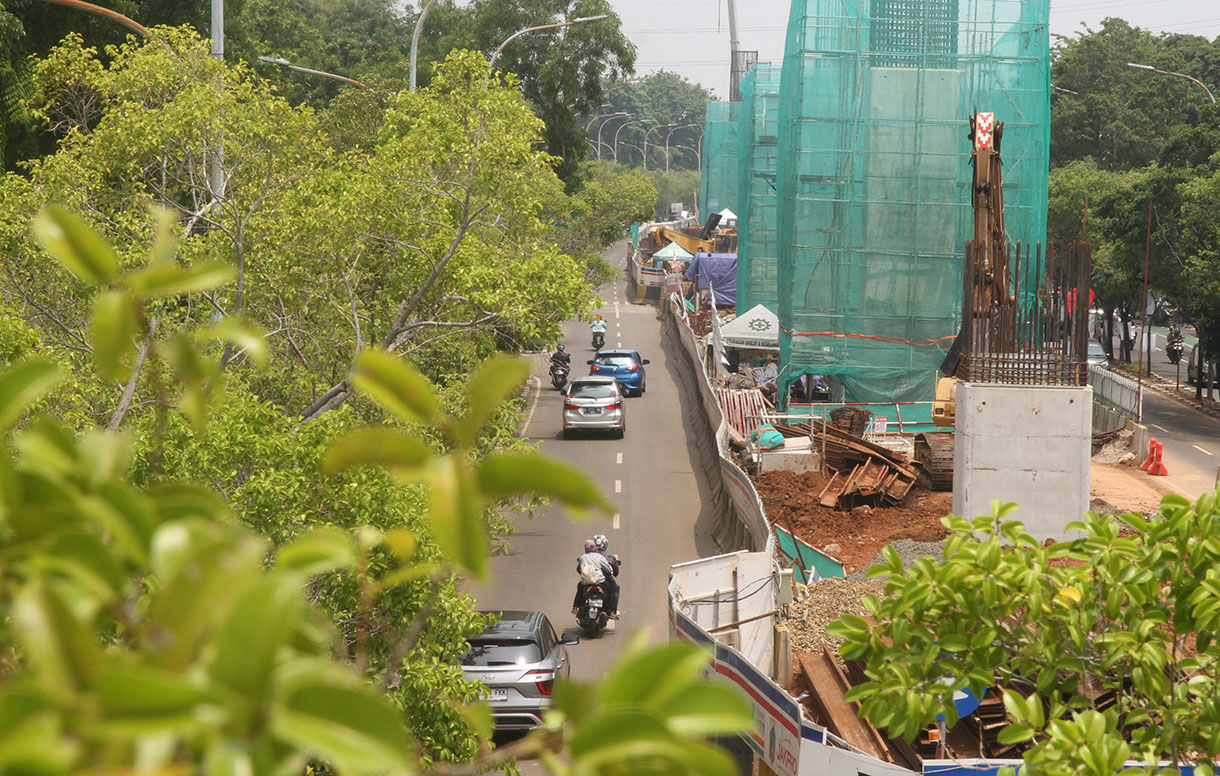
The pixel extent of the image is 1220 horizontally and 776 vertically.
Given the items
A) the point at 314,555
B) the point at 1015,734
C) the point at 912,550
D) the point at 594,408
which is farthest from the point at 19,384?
the point at 594,408

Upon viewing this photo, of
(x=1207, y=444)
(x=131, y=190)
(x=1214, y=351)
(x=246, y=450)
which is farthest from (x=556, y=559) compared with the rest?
(x=1214, y=351)

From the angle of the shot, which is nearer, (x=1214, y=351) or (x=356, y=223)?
(x=356, y=223)

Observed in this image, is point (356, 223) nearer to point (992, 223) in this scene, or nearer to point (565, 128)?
point (992, 223)

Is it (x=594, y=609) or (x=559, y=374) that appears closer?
(x=594, y=609)

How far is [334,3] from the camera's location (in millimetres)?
87750

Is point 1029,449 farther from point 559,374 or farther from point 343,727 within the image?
point 559,374

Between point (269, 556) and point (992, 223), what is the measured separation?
60.5 ft

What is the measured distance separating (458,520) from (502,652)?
11168mm

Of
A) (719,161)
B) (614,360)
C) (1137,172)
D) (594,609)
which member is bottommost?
(594,609)

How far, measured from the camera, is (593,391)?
30.6 meters

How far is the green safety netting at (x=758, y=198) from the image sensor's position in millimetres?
45219

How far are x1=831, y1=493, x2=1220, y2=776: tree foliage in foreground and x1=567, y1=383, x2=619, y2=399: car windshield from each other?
81.8ft

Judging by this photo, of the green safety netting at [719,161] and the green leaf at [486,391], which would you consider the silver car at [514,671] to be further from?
the green safety netting at [719,161]

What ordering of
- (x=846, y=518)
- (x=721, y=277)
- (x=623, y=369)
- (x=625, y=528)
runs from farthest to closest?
(x=721, y=277) < (x=623, y=369) < (x=625, y=528) < (x=846, y=518)
